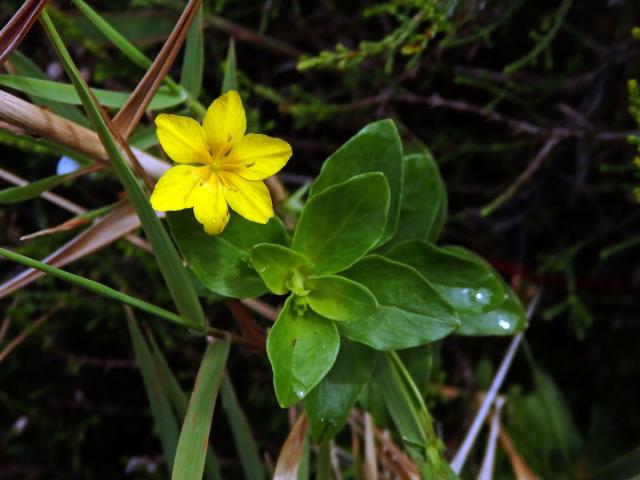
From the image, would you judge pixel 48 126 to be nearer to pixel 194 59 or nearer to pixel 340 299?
pixel 194 59

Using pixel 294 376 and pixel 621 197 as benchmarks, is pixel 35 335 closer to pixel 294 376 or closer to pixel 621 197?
pixel 294 376

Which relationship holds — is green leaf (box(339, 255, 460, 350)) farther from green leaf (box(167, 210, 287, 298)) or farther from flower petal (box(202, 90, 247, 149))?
flower petal (box(202, 90, 247, 149))

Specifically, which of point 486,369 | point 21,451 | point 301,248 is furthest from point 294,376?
point 21,451

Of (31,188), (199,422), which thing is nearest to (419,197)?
(199,422)

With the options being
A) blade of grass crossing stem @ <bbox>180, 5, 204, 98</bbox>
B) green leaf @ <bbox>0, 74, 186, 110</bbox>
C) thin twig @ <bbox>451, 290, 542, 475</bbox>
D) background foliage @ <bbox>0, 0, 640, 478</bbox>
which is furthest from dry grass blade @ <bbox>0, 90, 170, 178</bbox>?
thin twig @ <bbox>451, 290, 542, 475</bbox>

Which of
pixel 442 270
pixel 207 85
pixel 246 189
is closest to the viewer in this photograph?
pixel 246 189

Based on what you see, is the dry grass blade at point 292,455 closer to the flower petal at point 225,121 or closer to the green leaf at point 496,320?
the green leaf at point 496,320

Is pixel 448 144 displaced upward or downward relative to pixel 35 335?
upward
